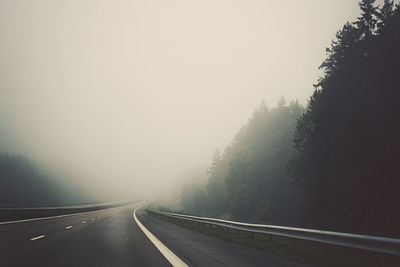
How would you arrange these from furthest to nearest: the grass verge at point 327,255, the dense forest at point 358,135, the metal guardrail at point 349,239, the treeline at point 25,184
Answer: the treeline at point 25,184
the dense forest at point 358,135
the grass verge at point 327,255
the metal guardrail at point 349,239

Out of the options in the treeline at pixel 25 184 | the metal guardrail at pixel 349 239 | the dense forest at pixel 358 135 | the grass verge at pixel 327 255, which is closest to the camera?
the metal guardrail at pixel 349 239

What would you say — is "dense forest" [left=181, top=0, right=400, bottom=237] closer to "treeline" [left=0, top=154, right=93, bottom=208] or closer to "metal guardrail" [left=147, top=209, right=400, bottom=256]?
"metal guardrail" [left=147, top=209, right=400, bottom=256]

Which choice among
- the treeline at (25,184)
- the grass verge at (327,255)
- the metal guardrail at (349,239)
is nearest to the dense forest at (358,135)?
the grass verge at (327,255)

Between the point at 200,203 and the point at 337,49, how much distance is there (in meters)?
65.2

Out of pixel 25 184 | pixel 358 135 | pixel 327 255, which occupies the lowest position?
pixel 327 255

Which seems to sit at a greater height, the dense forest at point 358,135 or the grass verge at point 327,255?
the dense forest at point 358,135

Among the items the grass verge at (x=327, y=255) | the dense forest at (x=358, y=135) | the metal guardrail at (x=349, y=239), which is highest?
the dense forest at (x=358, y=135)

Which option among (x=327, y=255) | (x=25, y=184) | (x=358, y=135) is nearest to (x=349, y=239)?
(x=327, y=255)

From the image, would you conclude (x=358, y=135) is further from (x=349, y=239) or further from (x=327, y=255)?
(x=349, y=239)

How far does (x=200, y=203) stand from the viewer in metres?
92.6

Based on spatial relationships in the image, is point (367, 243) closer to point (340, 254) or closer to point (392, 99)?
point (340, 254)

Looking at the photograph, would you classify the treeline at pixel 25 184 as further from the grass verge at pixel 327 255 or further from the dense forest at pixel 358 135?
the grass verge at pixel 327 255

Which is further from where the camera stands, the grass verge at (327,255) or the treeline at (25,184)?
the treeline at (25,184)

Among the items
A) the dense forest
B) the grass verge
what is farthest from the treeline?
the grass verge
